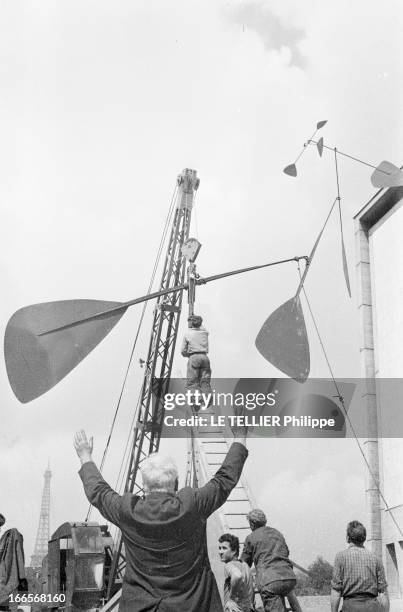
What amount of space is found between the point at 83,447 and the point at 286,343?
5781 millimetres

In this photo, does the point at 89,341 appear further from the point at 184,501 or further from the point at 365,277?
the point at 365,277

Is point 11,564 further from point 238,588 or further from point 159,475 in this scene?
point 159,475

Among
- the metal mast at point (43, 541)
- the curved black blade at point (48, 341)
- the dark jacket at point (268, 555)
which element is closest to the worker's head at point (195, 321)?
the curved black blade at point (48, 341)

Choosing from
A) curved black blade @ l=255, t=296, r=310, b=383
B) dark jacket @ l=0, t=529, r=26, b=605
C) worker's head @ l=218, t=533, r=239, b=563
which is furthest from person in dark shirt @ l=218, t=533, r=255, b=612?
curved black blade @ l=255, t=296, r=310, b=383

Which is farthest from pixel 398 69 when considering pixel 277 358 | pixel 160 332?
pixel 160 332

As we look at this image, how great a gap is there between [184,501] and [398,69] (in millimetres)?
9142

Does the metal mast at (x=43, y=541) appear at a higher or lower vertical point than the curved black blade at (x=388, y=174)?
lower

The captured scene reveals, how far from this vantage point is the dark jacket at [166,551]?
9.44 ft

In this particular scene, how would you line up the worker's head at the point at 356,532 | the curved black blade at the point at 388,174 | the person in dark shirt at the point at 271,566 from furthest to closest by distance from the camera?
the curved black blade at the point at 388,174, the person in dark shirt at the point at 271,566, the worker's head at the point at 356,532

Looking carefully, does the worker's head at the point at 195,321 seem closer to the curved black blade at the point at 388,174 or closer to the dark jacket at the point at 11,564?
the dark jacket at the point at 11,564

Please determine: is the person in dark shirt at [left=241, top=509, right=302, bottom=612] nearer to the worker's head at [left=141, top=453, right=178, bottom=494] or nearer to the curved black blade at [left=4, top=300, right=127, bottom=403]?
the curved black blade at [left=4, top=300, right=127, bottom=403]

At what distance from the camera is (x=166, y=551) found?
2916 mm

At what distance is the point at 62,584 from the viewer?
10.8m

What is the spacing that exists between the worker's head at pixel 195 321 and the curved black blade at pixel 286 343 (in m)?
0.94
